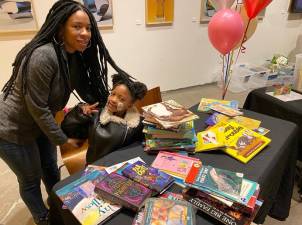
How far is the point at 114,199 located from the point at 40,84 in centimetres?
56

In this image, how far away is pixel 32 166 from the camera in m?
1.26

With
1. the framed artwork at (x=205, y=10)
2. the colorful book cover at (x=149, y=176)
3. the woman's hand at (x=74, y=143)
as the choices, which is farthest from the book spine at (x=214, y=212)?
the framed artwork at (x=205, y=10)

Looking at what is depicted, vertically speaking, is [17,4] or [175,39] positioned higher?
[17,4]

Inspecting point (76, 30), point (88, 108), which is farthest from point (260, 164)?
point (76, 30)

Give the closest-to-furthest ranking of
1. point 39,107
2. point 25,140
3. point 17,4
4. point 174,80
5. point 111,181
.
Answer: point 111,181
point 39,107
point 25,140
point 17,4
point 174,80

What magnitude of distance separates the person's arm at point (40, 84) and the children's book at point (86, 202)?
33cm

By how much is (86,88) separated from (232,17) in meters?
1.09

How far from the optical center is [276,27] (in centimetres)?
424

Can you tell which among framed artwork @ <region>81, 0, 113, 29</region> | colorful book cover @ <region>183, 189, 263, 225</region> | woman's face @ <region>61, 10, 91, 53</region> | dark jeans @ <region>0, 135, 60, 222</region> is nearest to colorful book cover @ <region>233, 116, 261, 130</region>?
colorful book cover @ <region>183, 189, 263, 225</region>

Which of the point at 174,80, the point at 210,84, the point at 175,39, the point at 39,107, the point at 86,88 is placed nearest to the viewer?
the point at 39,107

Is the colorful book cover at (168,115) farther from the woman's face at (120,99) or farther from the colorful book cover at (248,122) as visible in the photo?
the colorful book cover at (248,122)

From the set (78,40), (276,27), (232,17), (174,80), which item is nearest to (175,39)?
(174,80)

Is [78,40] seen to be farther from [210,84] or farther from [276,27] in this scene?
[276,27]

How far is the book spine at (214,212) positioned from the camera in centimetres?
78
